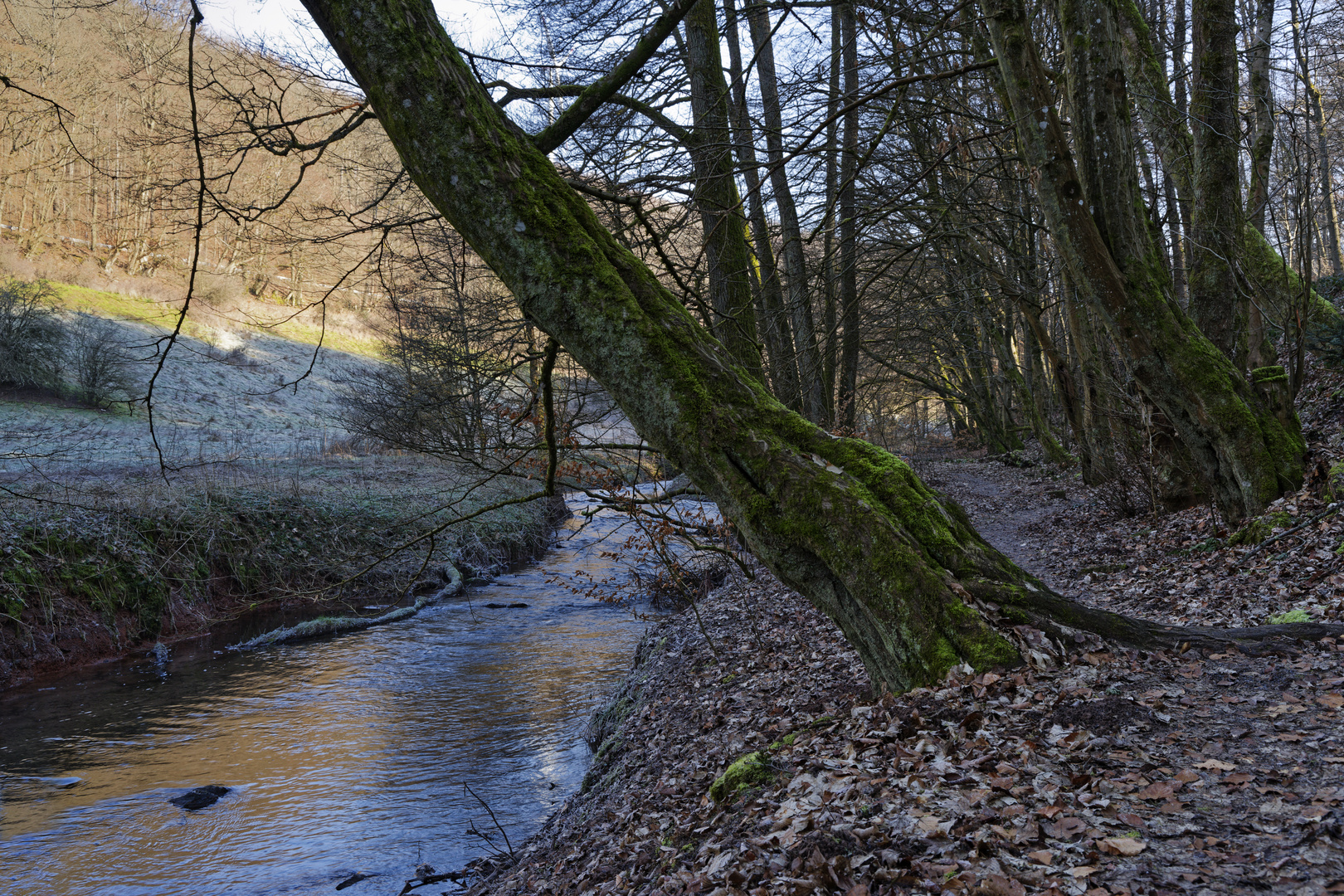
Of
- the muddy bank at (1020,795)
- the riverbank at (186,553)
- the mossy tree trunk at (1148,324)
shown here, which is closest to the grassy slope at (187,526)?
the riverbank at (186,553)

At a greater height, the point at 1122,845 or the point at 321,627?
the point at 1122,845

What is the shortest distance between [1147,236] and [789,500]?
17.8ft

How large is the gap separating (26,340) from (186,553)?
11819 mm

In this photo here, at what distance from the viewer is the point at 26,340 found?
18500 millimetres

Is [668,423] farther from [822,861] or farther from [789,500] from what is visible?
[822,861]

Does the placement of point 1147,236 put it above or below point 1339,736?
above

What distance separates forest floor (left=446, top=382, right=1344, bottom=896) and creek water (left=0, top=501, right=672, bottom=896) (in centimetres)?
113

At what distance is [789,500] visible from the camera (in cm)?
354

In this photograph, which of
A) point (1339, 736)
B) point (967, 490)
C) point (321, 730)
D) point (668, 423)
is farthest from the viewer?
point (967, 490)

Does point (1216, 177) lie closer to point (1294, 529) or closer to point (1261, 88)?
point (1261, 88)

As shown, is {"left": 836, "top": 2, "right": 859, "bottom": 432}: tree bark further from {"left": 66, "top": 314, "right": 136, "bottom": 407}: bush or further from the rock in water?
{"left": 66, "top": 314, "right": 136, "bottom": 407}: bush

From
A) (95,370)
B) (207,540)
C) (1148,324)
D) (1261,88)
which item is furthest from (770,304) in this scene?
(95,370)

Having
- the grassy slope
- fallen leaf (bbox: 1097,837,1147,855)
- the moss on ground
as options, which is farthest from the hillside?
fallen leaf (bbox: 1097,837,1147,855)

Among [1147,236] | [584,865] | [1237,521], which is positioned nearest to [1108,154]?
[1147,236]
